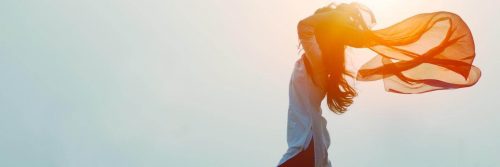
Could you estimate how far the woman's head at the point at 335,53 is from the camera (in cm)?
536

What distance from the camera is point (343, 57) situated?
17.8 feet

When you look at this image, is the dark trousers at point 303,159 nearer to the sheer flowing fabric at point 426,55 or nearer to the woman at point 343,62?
the woman at point 343,62

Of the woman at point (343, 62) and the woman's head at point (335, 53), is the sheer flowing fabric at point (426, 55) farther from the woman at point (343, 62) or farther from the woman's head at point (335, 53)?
the woman's head at point (335, 53)

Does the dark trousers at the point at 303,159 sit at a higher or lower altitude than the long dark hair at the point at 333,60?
lower

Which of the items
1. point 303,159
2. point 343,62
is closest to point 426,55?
point 343,62

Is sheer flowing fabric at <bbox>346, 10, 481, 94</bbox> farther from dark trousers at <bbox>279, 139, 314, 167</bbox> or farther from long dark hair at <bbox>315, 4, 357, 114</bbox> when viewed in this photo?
dark trousers at <bbox>279, 139, 314, 167</bbox>

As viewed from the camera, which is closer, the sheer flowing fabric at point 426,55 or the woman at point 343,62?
the woman at point 343,62

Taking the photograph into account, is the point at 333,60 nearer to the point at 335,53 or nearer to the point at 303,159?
A: the point at 335,53

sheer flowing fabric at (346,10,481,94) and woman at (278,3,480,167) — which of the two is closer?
woman at (278,3,480,167)

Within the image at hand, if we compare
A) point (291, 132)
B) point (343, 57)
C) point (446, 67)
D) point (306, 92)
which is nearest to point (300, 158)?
point (291, 132)

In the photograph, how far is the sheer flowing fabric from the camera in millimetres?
6195

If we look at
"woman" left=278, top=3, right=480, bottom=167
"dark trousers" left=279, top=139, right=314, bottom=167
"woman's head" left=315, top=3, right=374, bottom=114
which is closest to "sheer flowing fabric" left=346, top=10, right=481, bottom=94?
"woman" left=278, top=3, right=480, bottom=167

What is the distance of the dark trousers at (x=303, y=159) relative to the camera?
17.5ft

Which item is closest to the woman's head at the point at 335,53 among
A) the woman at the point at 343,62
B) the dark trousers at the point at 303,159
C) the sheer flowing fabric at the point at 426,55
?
Result: the woman at the point at 343,62
